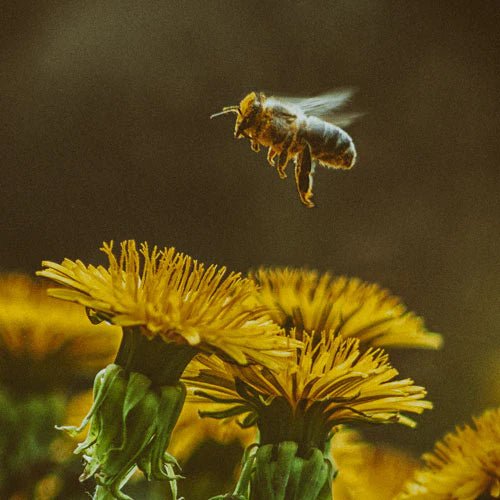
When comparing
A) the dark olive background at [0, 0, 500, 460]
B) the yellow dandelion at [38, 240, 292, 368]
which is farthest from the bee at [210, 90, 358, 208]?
the dark olive background at [0, 0, 500, 460]

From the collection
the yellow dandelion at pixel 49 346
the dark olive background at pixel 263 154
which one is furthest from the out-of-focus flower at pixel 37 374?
the dark olive background at pixel 263 154

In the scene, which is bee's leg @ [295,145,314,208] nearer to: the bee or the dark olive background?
the bee

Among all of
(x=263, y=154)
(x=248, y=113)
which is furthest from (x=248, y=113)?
(x=263, y=154)

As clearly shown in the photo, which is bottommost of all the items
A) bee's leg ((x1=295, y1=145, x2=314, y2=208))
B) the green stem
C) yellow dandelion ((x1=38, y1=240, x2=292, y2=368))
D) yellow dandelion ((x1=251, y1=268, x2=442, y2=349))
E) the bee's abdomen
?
the green stem

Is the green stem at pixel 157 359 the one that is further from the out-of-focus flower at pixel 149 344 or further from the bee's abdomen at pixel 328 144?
the bee's abdomen at pixel 328 144

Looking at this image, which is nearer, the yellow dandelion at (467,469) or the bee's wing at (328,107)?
the yellow dandelion at (467,469)

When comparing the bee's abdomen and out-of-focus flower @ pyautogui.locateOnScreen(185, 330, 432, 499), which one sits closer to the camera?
out-of-focus flower @ pyautogui.locateOnScreen(185, 330, 432, 499)
